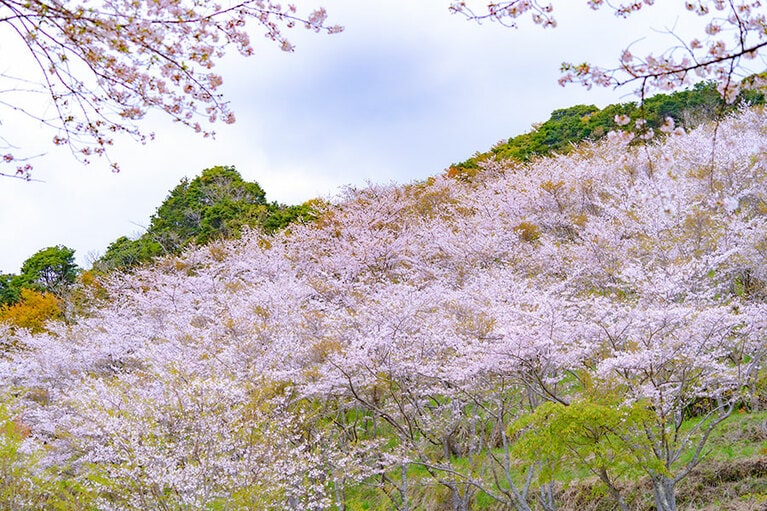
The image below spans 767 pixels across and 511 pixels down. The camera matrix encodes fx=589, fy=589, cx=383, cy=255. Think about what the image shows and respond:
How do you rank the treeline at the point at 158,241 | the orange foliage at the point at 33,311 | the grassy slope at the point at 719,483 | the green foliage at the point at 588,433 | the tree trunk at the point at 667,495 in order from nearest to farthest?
the green foliage at the point at 588,433 → the tree trunk at the point at 667,495 → the grassy slope at the point at 719,483 → the orange foliage at the point at 33,311 → the treeline at the point at 158,241

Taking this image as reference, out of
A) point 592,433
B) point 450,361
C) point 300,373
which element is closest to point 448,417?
point 450,361

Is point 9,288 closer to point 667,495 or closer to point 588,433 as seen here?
point 588,433

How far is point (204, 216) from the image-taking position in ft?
101

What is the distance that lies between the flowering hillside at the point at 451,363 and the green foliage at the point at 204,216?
7941mm

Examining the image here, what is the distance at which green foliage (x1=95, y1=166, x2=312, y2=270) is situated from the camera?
28844mm

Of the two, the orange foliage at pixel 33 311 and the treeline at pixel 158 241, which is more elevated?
the treeline at pixel 158 241

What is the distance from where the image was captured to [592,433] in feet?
25.4

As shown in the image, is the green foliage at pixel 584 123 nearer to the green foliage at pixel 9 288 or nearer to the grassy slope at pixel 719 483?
the grassy slope at pixel 719 483

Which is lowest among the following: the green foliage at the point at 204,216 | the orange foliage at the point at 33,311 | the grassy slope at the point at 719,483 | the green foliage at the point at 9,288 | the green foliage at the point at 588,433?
the grassy slope at the point at 719,483

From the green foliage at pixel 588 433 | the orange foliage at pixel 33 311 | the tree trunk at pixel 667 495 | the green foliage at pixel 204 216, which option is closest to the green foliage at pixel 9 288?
the orange foliage at pixel 33 311

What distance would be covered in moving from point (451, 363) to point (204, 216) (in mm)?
23476

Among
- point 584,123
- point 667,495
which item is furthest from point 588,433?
point 584,123

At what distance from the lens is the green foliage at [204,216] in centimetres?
2884

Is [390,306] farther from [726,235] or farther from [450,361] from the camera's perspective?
[726,235]
